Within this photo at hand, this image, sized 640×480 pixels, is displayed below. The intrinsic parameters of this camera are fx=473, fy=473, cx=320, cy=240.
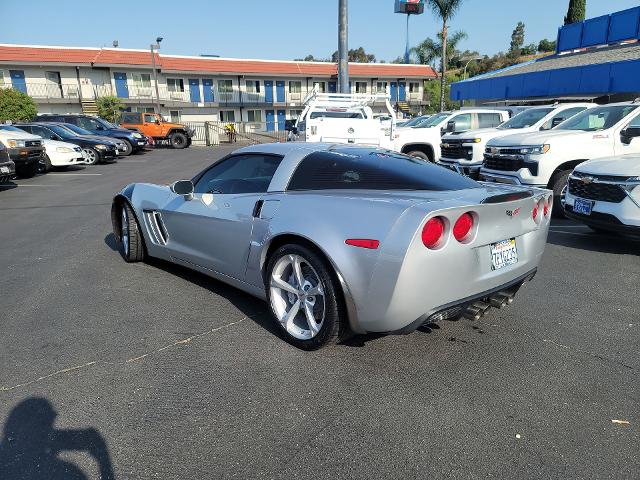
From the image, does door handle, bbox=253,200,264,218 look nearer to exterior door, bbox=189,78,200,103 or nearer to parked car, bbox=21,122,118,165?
parked car, bbox=21,122,118,165

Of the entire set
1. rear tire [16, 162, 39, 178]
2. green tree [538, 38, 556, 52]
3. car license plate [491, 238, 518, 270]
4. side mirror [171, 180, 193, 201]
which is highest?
green tree [538, 38, 556, 52]

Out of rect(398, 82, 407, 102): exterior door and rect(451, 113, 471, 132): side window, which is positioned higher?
rect(398, 82, 407, 102): exterior door

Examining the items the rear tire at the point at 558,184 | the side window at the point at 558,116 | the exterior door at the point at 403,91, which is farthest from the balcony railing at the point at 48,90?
the rear tire at the point at 558,184

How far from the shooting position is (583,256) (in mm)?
5594

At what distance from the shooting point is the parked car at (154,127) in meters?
28.8

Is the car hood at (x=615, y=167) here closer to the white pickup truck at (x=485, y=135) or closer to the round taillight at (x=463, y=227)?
the round taillight at (x=463, y=227)

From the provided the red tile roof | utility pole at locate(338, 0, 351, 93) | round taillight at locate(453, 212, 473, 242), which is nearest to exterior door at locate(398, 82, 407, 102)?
the red tile roof

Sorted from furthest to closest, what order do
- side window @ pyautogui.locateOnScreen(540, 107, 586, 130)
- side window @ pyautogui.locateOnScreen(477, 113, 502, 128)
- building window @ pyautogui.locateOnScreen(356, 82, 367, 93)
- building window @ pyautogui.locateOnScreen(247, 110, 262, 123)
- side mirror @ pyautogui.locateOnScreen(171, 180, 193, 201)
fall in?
1. building window @ pyautogui.locateOnScreen(356, 82, 367, 93)
2. building window @ pyautogui.locateOnScreen(247, 110, 262, 123)
3. side window @ pyautogui.locateOnScreen(477, 113, 502, 128)
4. side window @ pyautogui.locateOnScreen(540, 107, 586, 130)
5. side mirror @ pyautogui.locateOnScreen(171, 180, 193, 201)

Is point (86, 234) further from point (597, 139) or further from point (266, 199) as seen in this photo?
point (597, 139)

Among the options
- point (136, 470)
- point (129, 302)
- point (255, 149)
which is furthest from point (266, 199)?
point (136, 470)

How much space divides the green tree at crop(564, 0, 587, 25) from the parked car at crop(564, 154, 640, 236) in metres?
40.0

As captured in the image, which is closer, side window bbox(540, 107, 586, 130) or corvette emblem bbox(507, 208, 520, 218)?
corvette emblem bbox(507, 208, 520, 218)

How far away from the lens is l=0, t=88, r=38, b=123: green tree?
96.7ft

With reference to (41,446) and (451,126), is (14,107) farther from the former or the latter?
(41,446)
